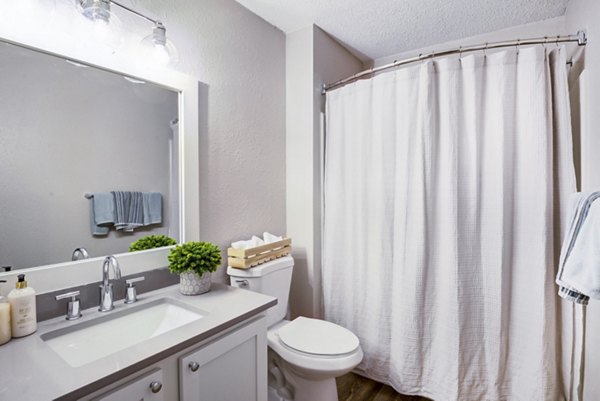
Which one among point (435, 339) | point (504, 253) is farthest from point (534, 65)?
point (435, 339)

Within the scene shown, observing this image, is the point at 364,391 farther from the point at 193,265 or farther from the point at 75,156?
the point at 75,156

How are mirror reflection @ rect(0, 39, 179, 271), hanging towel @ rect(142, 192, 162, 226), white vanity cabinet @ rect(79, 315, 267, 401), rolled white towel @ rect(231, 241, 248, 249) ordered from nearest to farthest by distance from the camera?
white vanity cabinet @ rect(79, 315, 267, 401) → mirror reflection @ rect(0, 39, 179, 271) → hanging towel @ rect(142, 192, 162, 226) → rolled white towel @ rect(231, 241, 248, 249)

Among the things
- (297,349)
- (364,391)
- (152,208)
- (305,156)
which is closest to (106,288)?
(152,208)

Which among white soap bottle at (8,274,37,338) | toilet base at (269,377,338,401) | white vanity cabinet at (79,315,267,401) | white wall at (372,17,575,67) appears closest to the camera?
white vanity cabinet at (79,315,267,401)

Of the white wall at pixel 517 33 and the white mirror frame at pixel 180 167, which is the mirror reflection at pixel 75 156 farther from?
the white wall at pixel 517 33

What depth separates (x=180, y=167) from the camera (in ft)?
4.92

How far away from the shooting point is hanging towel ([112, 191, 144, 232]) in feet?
4.23

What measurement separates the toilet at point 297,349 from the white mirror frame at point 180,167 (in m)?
0.40

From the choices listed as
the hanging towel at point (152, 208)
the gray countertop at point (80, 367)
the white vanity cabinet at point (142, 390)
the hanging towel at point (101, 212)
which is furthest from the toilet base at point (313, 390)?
the hanging towel at point (101, 212)

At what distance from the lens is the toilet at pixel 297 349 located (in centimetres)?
143

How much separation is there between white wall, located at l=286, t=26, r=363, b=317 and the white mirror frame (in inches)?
30.7

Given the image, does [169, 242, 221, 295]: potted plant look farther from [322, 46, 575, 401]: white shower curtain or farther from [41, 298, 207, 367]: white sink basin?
[322, 46, 575, 401]: white shower curtain

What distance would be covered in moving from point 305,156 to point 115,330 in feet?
4.80

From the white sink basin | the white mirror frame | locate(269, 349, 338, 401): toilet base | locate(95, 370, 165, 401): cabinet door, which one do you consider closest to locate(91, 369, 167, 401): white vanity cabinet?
locate(95, 370, 165, 401): cabinet door
